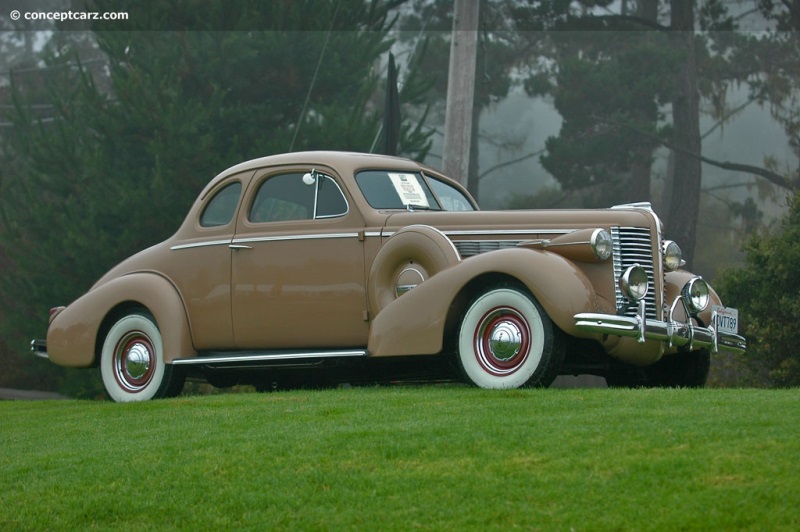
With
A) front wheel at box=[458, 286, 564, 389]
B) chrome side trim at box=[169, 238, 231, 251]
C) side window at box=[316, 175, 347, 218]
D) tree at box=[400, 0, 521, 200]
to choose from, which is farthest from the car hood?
tree at box=[400, 0, 521, 200]

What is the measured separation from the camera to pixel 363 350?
10.3 metres

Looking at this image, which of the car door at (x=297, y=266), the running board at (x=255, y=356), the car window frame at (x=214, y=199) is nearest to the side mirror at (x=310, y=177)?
the car door at (x=297, y=266)

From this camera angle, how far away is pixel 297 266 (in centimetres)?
1088

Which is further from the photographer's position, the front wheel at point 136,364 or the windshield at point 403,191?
the front wheel at point 136,364

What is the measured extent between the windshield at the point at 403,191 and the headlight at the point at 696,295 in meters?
2.31

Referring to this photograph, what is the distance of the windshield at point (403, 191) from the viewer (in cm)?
1103

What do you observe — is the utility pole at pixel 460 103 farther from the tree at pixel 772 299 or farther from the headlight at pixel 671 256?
the headlight at pixel 671 256

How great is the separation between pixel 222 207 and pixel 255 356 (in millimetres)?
1577

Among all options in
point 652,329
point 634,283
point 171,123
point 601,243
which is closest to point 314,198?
point 601,243

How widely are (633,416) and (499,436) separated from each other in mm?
955

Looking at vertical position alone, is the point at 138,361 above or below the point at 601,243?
below

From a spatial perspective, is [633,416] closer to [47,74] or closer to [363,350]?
[363,350]

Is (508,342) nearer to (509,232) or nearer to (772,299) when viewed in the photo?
(509,232)

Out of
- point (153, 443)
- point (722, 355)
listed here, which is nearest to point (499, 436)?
point (153, 443)
